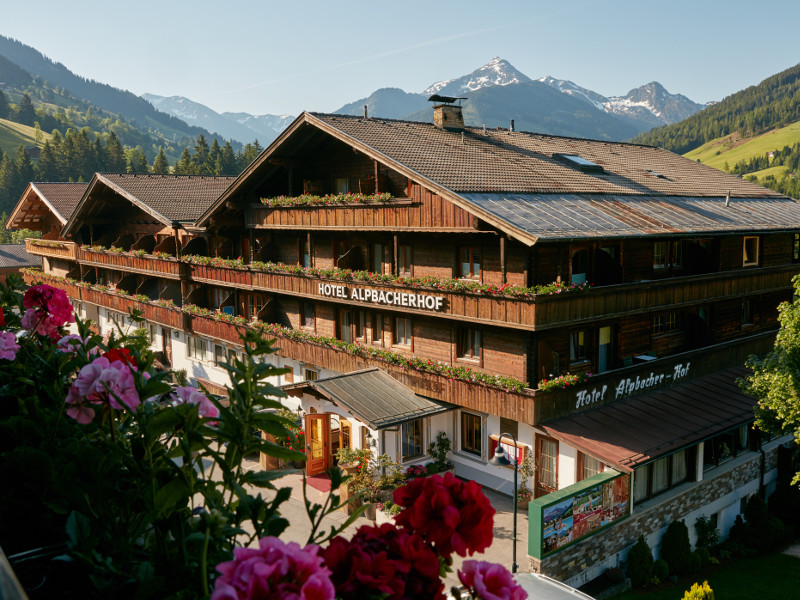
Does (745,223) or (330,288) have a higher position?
(745,223)

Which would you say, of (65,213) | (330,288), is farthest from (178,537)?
(65,213)

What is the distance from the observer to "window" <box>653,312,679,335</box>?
26.7 metres

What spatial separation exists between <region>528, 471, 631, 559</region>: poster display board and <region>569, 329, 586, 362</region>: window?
186 inches

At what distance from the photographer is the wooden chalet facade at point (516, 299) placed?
71.1ft

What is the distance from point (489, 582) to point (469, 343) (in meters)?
21.8

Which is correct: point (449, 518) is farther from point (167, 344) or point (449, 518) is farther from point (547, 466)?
point (167, 344)

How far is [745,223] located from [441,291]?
14.4 meters

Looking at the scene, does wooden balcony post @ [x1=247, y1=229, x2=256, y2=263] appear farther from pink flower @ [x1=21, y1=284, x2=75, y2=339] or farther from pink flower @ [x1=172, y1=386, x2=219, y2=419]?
pink flower @ [x1=172, y1=386, x2=219, y2=419]


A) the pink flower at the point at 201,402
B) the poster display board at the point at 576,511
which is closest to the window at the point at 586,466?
the poster display board at the point at 576,511

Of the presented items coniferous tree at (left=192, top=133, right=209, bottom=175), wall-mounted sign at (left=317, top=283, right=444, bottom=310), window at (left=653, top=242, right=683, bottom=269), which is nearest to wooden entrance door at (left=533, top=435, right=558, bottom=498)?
wall-mounted sign at (left=317, top=283, right=444, bottom=310)

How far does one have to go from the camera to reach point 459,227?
22797 mm

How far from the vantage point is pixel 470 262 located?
24406 millimetres

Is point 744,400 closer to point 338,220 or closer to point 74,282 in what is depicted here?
point 338,220

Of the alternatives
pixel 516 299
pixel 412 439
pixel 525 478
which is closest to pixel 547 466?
pixel 525 478
